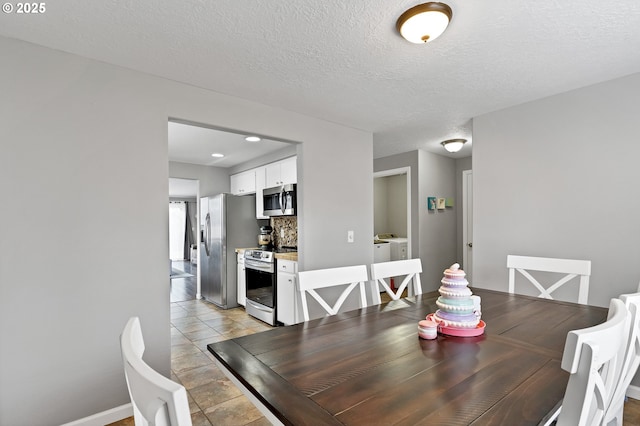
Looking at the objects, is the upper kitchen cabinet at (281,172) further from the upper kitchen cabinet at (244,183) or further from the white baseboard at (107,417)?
the white baseboard at (107,417)

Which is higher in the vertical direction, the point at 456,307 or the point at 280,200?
the point at 280,200

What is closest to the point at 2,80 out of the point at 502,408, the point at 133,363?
the point at 133,363

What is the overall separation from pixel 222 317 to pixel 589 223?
4.19 metres

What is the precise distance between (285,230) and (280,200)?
0.83 metres

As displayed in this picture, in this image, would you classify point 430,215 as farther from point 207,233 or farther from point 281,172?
point 207,233

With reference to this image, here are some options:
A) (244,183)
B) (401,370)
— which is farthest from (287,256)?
(401,370)

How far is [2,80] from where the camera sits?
1750 millimetres

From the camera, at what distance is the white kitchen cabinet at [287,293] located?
3.53m

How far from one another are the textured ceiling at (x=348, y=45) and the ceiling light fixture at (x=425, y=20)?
0.05m

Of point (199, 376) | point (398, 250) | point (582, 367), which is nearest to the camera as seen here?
point (582, 367)

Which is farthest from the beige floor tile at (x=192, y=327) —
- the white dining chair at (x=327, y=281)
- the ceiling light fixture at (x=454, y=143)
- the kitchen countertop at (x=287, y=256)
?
the ceiling light fixture at (x=454, y=143)

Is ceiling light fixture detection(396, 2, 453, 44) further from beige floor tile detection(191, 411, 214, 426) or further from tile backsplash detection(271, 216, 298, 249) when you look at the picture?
tile backsplash detection(271, 216, 298, 249)

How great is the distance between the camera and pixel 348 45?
190cm

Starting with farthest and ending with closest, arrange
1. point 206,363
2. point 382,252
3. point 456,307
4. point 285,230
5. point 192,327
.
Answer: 1. point 382,252
2. point 285,230
3. point 192,327
4. point 206,363
5. point 456,307
